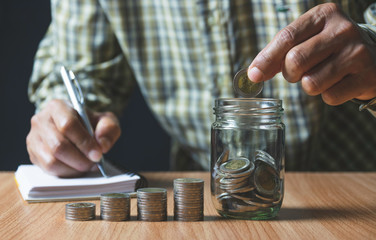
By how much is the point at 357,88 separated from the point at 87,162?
0.62 m

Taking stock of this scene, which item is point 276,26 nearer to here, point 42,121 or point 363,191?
point 363,191

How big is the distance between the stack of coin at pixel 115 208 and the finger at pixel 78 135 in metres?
0.33

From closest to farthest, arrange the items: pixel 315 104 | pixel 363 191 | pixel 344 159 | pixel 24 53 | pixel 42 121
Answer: pixel 363 191, pixel 42 121, pixel 315 104, pixel 344 159, pixel 24 53

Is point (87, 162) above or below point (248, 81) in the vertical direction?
below

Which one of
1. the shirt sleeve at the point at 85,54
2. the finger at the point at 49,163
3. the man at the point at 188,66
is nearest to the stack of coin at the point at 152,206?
the finger at the point at 49,163

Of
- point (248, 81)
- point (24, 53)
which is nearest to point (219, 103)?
point (248, 81)

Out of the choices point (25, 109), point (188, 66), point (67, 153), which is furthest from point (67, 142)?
point (25, 109)

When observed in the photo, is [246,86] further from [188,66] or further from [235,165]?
[188,66]

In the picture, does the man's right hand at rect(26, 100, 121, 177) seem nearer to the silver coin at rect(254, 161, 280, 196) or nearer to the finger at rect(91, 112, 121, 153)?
the finger at rect(91, 112, 121, 153)

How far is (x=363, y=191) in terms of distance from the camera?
112 centimetres

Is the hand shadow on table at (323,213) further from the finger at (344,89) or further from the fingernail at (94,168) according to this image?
the fingernail at (94,168)

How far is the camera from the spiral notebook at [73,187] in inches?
39.0

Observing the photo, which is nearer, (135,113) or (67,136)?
(67,136)

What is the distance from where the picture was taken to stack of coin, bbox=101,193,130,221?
818mm
